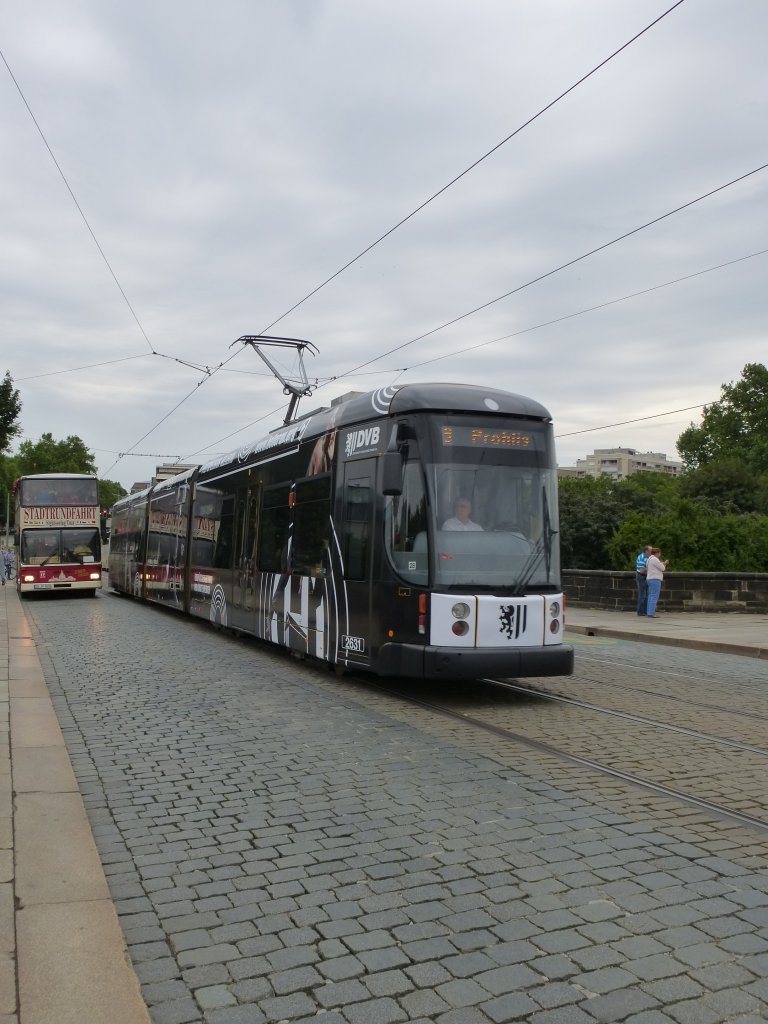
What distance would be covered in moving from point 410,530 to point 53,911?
589 cm

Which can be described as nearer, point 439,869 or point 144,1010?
point 144,1010

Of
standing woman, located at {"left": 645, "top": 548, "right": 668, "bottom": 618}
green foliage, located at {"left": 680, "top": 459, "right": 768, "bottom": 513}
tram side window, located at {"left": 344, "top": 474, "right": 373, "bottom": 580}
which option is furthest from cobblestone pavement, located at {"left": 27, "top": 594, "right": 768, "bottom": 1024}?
green foliage, located at {"left": 680, "top": 459, "right": 768, "bottom": 513}

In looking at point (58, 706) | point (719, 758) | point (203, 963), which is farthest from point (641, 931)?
point (58, 706)

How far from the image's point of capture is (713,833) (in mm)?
5141

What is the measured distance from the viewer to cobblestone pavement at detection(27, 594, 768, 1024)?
3.31 metres

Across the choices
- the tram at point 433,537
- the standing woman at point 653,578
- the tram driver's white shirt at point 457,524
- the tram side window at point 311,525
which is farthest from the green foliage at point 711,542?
the tram driver's white shirt at point 457,524

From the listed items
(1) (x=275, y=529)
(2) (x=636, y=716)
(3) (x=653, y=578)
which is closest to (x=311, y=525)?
(1) (x=275, y=529)

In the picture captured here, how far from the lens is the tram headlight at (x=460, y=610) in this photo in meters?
9.16

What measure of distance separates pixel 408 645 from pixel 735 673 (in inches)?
223

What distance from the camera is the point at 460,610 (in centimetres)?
916

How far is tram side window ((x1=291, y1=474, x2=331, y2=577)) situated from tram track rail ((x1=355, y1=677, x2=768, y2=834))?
1.74m

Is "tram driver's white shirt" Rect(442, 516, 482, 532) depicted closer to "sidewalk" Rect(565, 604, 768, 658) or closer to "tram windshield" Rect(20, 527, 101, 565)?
"sidewalk" Rect(565, 604, 768, 658)

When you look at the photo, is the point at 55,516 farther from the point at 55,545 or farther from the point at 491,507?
the point at 491,507

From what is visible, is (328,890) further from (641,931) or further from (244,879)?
(641,931)
